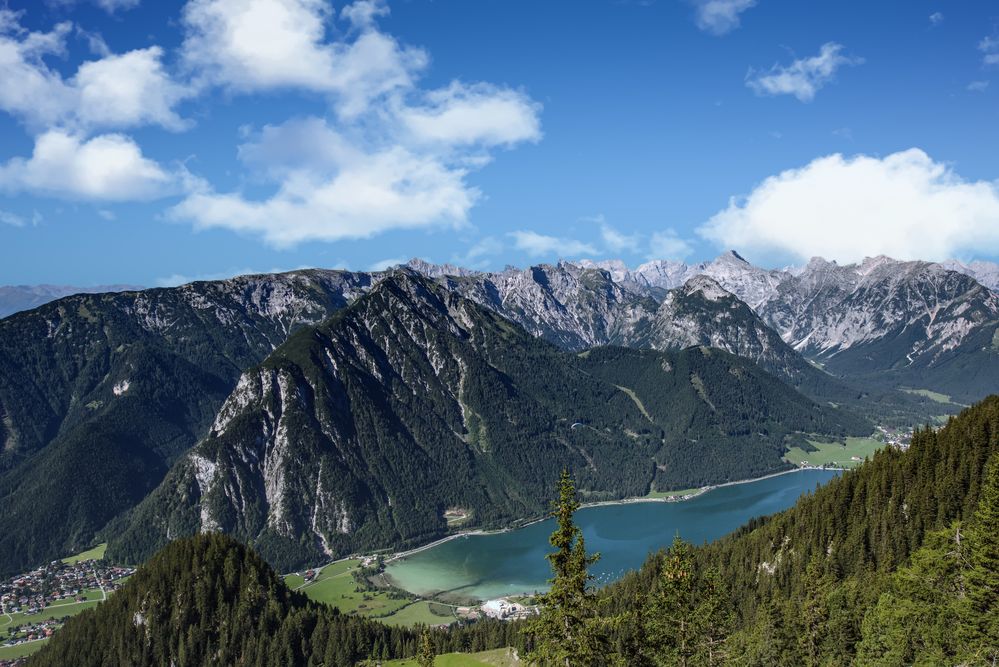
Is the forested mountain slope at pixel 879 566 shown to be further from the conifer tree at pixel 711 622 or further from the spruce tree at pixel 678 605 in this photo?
the spruce tree at pixel 678 605

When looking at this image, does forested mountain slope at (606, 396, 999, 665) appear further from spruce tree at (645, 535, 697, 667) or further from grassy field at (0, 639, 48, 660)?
grassy field at (0, 639, 48, 660)

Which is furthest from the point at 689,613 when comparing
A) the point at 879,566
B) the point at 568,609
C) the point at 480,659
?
the point at 480,659

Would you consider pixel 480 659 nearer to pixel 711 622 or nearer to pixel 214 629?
pixel 214 629

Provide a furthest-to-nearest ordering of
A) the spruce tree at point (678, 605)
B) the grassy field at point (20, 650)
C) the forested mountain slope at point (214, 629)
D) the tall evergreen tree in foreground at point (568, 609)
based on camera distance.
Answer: the grassy field at point (20, 650)
the forested mountain slope at point (214, 629)
the spruce tree at point (678, 605)
the tall evergreen tree in foreground at point (568, 609)

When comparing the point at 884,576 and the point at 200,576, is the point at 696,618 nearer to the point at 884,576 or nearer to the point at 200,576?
the point at 884,576

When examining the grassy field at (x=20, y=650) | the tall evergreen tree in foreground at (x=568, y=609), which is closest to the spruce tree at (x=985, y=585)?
the tall evergreen tree in foreground at (x=568, y=609)

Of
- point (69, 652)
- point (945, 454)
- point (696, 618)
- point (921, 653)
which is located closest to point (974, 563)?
point (921, 653)
